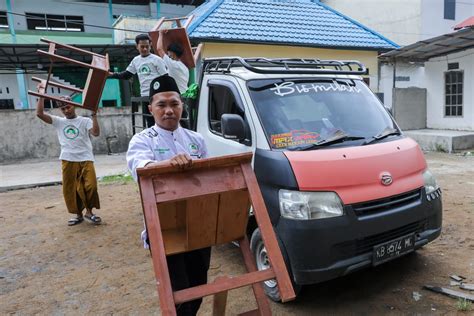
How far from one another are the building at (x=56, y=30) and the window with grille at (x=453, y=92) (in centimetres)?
1114

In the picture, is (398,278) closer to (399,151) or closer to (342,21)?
(399,151)

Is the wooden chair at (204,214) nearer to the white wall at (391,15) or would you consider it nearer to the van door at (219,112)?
the van door at (219,112)

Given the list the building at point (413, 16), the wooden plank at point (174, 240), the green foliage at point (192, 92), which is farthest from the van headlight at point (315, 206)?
the building at point (413, 16)

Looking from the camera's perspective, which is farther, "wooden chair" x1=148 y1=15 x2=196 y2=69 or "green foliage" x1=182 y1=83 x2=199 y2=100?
"wooden chair" x1=148 y1=15 x2=196 y2=69

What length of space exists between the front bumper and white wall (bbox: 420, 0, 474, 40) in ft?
62.8

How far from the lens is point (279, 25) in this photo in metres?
11.8

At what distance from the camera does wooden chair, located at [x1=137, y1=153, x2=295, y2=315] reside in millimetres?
1822

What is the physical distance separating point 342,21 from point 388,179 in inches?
465

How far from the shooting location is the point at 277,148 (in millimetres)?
3188

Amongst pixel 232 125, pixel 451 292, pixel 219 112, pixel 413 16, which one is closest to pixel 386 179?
pixel 451 292

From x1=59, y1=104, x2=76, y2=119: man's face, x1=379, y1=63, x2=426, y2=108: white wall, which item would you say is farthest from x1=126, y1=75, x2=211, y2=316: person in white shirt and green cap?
x1=379, y1=63, x2=426, y2=108: white wall

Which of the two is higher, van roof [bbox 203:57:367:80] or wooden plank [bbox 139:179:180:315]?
van roof [bbox 203:57:367:80]

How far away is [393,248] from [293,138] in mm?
1181

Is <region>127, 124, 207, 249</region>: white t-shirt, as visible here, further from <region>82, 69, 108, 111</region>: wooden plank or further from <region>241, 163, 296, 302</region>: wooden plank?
<region>82, 69, 108, 111</region>: wooden plank
